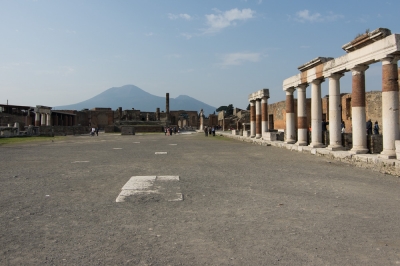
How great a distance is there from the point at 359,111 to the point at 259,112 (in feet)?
48.4

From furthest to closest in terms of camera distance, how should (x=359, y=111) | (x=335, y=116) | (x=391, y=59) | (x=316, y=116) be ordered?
(x=316, y=116) < (x=335, y=116) < (x=359, y=111) < (x=391, y=59)

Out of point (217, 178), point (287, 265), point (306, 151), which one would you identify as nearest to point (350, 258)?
point (287, 265)

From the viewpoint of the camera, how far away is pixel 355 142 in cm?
1264

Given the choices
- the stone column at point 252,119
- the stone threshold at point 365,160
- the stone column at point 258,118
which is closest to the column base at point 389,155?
the stone threshold at point 365,160

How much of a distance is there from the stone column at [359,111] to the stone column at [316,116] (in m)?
3.60

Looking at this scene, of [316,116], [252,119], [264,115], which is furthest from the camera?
[252,119]

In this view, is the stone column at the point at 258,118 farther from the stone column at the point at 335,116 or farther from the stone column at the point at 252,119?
the stone column at the point at 335,116

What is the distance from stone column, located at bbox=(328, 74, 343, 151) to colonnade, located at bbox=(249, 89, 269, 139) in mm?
10104

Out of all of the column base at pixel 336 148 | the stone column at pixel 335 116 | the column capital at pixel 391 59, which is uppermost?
the column capital at pixel 391 59

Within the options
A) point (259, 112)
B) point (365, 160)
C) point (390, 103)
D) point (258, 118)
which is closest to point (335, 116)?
point (390, 103)

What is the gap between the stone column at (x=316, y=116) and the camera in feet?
53.5

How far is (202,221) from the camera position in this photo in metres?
4.74

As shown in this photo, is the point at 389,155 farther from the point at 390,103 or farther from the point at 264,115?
the point at 264,115

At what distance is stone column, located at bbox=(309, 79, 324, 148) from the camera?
642 inches
